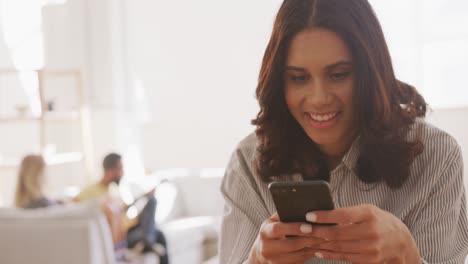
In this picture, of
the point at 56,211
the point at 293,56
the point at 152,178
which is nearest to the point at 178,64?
the point at 152,178

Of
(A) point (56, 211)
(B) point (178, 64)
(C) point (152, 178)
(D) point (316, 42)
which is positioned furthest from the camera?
(B) point (178, 64)

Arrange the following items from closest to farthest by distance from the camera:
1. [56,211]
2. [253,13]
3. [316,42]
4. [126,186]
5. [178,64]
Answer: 1. [316,42]
2. [56,211]
3. [126,186]
4. [253,13]
5. [178,64]

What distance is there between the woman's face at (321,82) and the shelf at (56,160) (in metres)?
4.42

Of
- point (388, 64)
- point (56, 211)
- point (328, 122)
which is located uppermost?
point (388, 64)

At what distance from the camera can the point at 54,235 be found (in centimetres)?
268

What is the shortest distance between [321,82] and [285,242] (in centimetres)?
31

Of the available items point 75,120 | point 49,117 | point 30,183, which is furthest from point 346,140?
point 75,120

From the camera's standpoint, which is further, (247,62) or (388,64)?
(247,62)

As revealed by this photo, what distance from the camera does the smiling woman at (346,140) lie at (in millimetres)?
1086

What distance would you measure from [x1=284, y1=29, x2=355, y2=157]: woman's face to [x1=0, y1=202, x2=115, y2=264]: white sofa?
1746 millimetres

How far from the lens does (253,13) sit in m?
5.45

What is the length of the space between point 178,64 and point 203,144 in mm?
874

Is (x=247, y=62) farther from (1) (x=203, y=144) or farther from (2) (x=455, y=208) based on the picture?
(2) (x=455, y=208)

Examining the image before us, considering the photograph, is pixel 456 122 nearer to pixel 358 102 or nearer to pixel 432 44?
pixel 432 44
